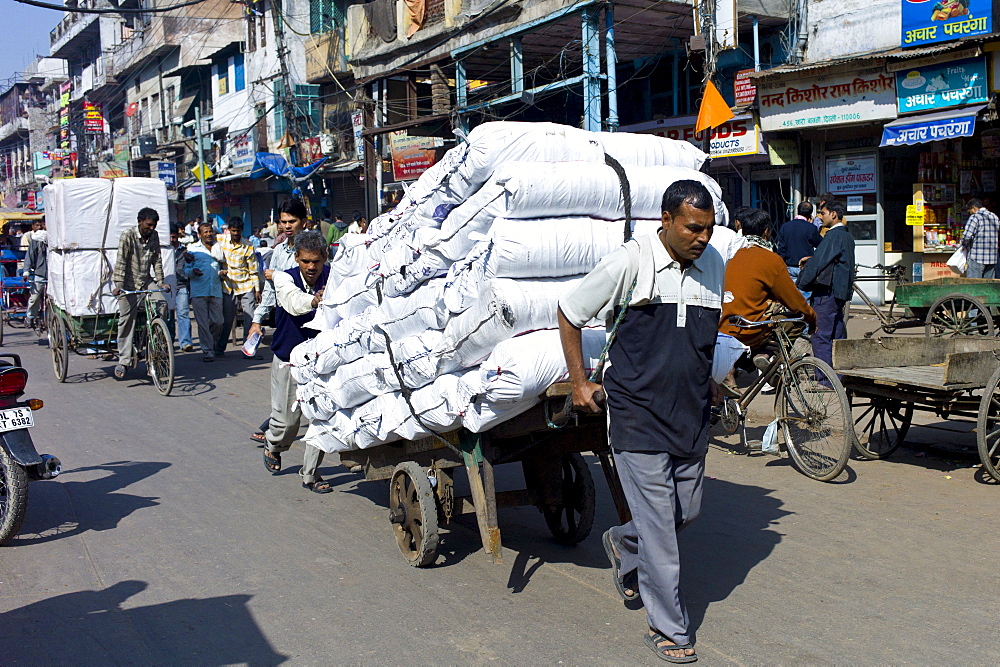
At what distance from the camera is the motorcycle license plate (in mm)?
5113

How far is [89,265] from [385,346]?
7511 millimetres

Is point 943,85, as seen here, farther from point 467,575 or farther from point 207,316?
point 467,575

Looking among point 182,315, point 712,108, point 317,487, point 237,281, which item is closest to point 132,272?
point 237,281

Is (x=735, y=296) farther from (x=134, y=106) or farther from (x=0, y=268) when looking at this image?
(x=134, y=106)

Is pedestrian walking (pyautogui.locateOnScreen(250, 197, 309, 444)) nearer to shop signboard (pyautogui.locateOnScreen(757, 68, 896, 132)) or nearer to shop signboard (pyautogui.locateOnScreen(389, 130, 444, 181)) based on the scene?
shop signboard (pyautogui.locateOnScreen(757, 68, 896, 132))

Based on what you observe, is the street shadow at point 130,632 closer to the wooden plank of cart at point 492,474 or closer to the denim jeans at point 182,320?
the wooden plank of cart at point 492,474

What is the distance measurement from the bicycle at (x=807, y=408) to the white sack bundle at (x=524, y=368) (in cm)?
293

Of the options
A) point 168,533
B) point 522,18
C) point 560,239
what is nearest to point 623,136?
point 560,239

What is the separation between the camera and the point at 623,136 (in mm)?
4340

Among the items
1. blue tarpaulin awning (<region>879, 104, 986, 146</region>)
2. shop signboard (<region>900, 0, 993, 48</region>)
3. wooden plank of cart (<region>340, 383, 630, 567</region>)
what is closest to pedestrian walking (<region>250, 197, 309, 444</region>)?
wooden plank of cart (<region>340, 383, 630, 567</region>)

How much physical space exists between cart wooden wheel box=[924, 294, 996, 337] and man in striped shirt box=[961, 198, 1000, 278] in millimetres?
2685

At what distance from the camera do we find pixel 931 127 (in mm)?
13555

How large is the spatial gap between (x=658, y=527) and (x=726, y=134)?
47.0ft

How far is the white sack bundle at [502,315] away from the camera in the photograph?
12.4ft
